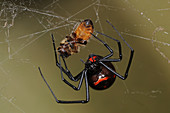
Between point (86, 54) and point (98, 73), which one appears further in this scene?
point (86, 54)

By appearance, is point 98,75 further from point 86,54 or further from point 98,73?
point 86,54

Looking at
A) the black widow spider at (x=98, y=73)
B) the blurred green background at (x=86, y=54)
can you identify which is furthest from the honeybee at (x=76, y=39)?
the blurred green background at (x=86, y=54)

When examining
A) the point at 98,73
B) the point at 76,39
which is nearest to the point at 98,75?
the point at 98,73

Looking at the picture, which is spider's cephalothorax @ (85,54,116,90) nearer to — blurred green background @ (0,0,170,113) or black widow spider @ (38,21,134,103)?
black widow spider @ (38,21,134,103)

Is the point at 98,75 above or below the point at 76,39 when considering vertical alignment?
below

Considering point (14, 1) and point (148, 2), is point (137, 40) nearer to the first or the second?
point (148, 2)

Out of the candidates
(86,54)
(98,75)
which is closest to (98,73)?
(98,75)

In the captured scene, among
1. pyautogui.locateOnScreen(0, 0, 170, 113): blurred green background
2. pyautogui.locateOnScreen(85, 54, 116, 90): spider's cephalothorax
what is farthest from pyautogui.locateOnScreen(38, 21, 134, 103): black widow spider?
pyautogui.locateOnScreen(0, 0, 170, 113): blurred green background

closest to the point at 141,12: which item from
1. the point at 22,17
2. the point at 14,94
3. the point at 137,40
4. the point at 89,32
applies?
the point at 137,40
